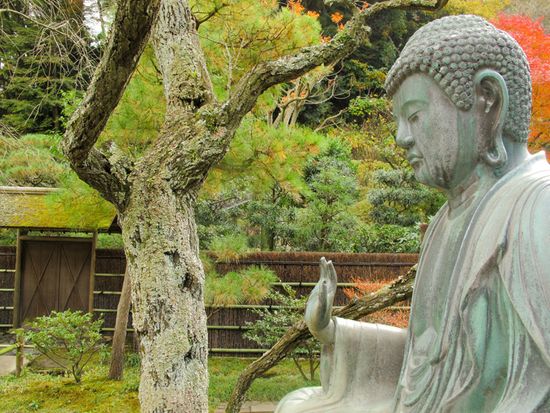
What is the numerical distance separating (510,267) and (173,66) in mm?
4409

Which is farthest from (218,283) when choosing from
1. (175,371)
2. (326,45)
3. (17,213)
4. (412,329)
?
(412,329)

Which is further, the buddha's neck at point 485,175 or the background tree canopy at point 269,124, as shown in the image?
the background tree canopy at point 269,124

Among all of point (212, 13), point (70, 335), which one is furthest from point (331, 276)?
point (70, 335)

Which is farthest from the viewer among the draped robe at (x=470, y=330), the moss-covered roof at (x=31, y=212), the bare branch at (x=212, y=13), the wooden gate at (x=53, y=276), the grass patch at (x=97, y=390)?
the wooden gate at (x=53, y=276)

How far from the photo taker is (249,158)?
6117 millimetres

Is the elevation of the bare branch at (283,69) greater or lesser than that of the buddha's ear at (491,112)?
greater

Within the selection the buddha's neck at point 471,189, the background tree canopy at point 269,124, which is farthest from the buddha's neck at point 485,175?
the background tree canopy at point 269,124

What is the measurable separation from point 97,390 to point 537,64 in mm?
6996

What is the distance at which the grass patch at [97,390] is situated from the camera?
6.48 metres

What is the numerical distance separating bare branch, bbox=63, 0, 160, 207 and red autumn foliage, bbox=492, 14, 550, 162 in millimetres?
5744

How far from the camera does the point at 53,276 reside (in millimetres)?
9945

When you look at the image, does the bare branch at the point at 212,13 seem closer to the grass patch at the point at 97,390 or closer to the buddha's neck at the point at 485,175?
the grass patch at the point at 97,390

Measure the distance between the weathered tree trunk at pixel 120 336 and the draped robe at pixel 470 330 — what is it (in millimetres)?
6011

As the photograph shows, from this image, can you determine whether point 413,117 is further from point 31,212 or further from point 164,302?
point 31,212
